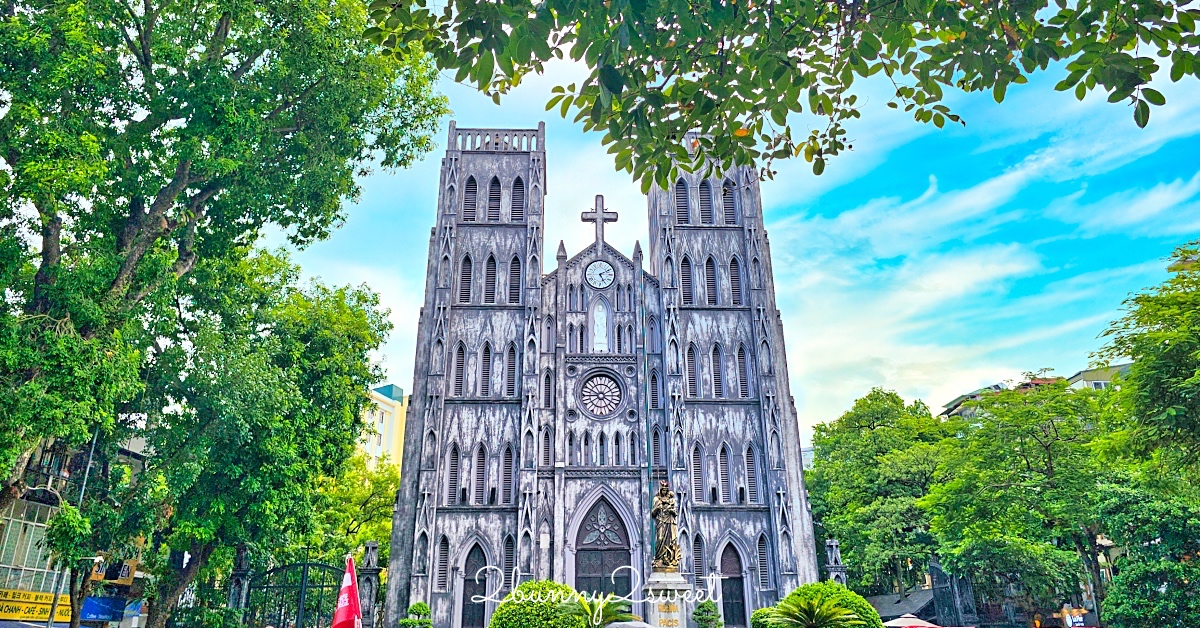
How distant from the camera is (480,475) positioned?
29812mm

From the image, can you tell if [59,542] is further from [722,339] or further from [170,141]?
[722,339]

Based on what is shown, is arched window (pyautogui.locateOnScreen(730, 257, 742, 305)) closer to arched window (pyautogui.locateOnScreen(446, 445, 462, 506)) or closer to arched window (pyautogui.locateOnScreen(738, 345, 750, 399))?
arched window (pyautogui.locateOnScreen(738, 345, 750, 399))

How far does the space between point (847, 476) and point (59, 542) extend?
2951cm

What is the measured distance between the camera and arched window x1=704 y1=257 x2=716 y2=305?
3347 centimetres

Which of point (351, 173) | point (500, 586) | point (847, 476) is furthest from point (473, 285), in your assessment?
point (847, 476)

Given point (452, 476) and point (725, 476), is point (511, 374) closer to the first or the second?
point (452, 476)

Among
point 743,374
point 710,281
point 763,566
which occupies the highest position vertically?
point 710,281

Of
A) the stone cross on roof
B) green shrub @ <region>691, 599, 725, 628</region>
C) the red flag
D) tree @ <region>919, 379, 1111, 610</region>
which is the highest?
the stone cross on roof

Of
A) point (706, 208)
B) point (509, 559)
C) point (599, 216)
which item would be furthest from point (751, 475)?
point (599, 216)

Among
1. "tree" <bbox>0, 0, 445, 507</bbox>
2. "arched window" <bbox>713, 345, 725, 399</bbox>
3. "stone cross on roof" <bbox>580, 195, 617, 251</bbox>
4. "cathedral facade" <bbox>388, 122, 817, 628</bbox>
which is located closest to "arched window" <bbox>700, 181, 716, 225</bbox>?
"cathedral facade" <bbox>388, 122, 817, 628</bbox>

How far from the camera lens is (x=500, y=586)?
1105 inches

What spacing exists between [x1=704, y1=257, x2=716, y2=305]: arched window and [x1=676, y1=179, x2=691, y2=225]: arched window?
2245 mm

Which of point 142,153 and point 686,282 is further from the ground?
point 686,282

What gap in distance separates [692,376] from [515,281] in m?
8.48
